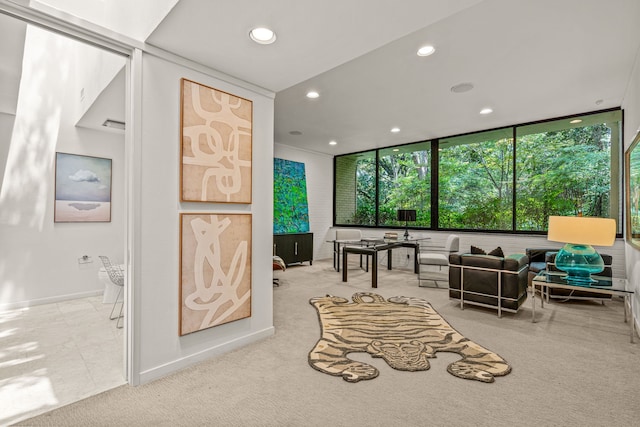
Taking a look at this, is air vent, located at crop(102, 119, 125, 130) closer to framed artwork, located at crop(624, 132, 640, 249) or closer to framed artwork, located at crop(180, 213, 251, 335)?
framed artwork, located at crop(180, 213, 251, 335)

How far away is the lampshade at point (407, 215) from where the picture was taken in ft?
21.3

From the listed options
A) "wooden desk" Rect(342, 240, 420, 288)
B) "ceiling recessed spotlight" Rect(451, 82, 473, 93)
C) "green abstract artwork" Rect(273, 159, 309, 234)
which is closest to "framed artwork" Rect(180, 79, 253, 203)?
"ceiling recessed spotlight" Rect(451, 82, 473, 93)

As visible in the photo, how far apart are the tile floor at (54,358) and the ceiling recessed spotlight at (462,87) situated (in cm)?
448

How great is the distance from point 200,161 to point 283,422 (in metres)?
1.89

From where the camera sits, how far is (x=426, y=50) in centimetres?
306

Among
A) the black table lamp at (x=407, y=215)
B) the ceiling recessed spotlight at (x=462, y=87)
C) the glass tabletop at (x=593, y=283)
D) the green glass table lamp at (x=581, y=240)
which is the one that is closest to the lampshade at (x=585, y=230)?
the green glass table lamp at (x=581, y=240)

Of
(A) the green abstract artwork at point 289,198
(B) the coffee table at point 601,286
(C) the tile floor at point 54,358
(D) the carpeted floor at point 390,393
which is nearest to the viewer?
(D) the carpeted floor at point 390,393

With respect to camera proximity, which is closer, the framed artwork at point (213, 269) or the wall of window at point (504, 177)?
the framed artwork at point (213, 269)

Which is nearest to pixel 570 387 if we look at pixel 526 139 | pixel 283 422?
pixel 283 422

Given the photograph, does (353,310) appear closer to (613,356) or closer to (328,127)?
(613,356)

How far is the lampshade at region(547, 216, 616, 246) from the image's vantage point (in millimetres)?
2998

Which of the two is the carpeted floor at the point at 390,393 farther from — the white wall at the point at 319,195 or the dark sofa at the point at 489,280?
the white wall at the point at 319,195

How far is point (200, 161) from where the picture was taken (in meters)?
2.48

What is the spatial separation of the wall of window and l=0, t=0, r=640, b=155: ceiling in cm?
47
